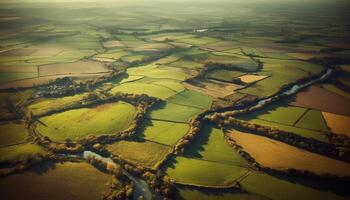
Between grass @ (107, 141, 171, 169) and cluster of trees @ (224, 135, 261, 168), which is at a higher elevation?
cluster of trees @ (224, 135, 261, 168)

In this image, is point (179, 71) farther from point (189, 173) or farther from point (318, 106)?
point (189, 173)

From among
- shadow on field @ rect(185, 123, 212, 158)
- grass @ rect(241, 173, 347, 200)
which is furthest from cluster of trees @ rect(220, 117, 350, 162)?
grass @ rect(241, 173, 347, 200)

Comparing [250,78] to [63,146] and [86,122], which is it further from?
[63,146]

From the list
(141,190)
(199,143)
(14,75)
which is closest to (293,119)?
(199,143)

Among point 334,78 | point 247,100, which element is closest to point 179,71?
point 247,100

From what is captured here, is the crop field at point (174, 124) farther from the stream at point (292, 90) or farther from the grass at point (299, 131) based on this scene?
the stream at point (292, 90)

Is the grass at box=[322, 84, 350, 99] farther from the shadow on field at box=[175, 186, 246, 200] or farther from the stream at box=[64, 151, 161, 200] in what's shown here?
the stream at box=[64, 151, 161, 200]
